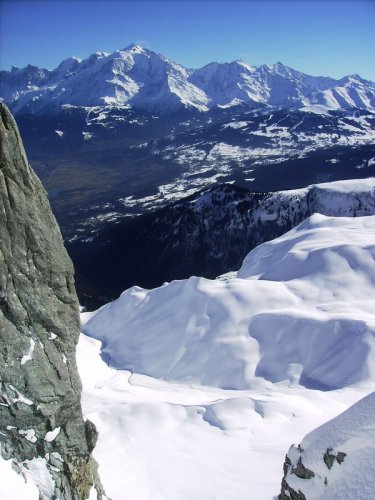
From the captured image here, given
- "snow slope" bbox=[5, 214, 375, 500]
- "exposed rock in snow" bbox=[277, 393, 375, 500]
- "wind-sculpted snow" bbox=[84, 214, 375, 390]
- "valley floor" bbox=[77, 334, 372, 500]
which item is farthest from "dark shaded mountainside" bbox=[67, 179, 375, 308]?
"exposed rock in snow" bbox=[277, 393, 375, 500]

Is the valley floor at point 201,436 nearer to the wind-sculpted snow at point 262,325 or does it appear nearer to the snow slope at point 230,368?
the snow slope at point 230,368

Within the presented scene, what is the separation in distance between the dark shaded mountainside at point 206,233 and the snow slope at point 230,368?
242 feet

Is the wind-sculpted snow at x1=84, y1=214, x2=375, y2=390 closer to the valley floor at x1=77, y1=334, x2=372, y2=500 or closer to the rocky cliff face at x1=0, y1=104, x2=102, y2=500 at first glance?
the valley floor at x1=77, y1=334, x2=372, y2=500

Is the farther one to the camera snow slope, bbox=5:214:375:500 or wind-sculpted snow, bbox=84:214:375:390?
wind-sculpted snow, bbox=84:214:375:390

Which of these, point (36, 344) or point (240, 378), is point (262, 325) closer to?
point (240, 378)

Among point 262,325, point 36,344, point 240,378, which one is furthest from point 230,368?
point 36,344

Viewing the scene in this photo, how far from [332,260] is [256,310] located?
17.6 m

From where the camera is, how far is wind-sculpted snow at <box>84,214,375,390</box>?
1783 inches

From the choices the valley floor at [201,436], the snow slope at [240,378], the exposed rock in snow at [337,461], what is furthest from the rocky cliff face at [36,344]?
the exposed rock in snow at [337,461]

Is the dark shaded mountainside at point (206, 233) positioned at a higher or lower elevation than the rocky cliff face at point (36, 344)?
lower

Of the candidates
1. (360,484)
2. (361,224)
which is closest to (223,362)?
(360,484)

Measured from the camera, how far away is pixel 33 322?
18.1 metres

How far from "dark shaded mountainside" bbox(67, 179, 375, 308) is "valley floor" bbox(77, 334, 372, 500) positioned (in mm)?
102936

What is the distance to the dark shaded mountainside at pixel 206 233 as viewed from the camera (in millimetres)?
154375
